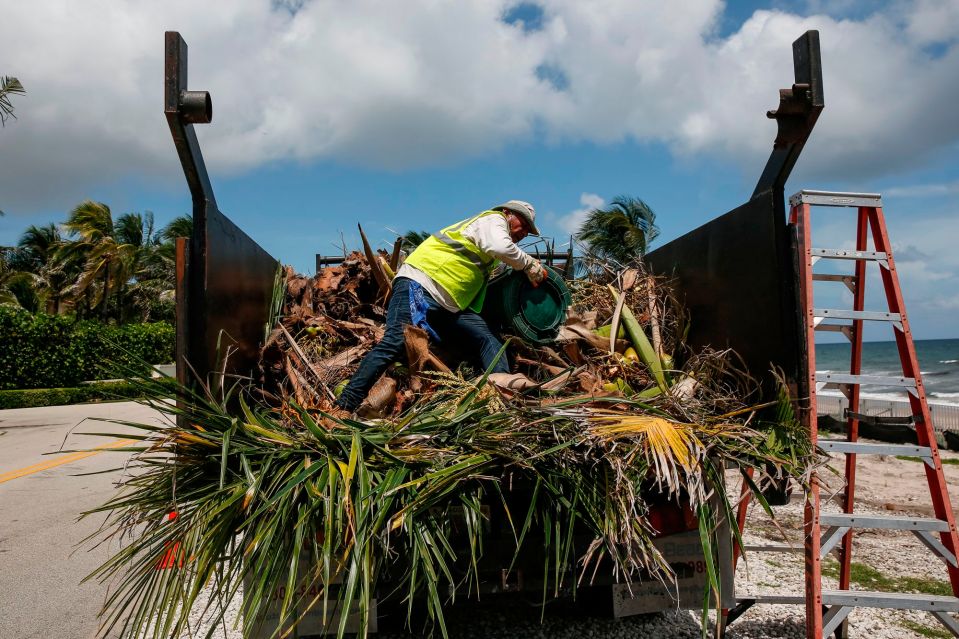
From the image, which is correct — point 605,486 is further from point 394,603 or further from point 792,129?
point 792,129

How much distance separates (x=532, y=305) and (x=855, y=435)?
1.77 metres

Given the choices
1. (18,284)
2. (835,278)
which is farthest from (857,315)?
(18,284)

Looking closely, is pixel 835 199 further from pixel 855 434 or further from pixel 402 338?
pixel 402 338

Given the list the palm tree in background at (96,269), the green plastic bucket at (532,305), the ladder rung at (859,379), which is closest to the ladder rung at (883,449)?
the ladder rung at (859,379)

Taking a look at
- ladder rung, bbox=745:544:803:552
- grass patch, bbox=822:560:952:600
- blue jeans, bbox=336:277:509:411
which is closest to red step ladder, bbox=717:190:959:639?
ladder rung, bbox=745:544:803:552

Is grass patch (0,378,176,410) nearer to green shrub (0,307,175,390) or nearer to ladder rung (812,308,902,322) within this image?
green shrub (0,307,175,390)

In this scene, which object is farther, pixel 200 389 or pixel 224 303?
pixel 224 303

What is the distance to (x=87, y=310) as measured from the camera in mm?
32344

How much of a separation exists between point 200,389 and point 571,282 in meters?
2.68

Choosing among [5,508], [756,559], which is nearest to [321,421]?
[756,559]

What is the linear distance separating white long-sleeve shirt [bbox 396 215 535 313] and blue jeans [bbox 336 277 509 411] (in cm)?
4

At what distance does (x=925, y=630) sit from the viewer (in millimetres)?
3531

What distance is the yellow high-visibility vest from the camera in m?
3.69

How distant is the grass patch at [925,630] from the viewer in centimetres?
346
